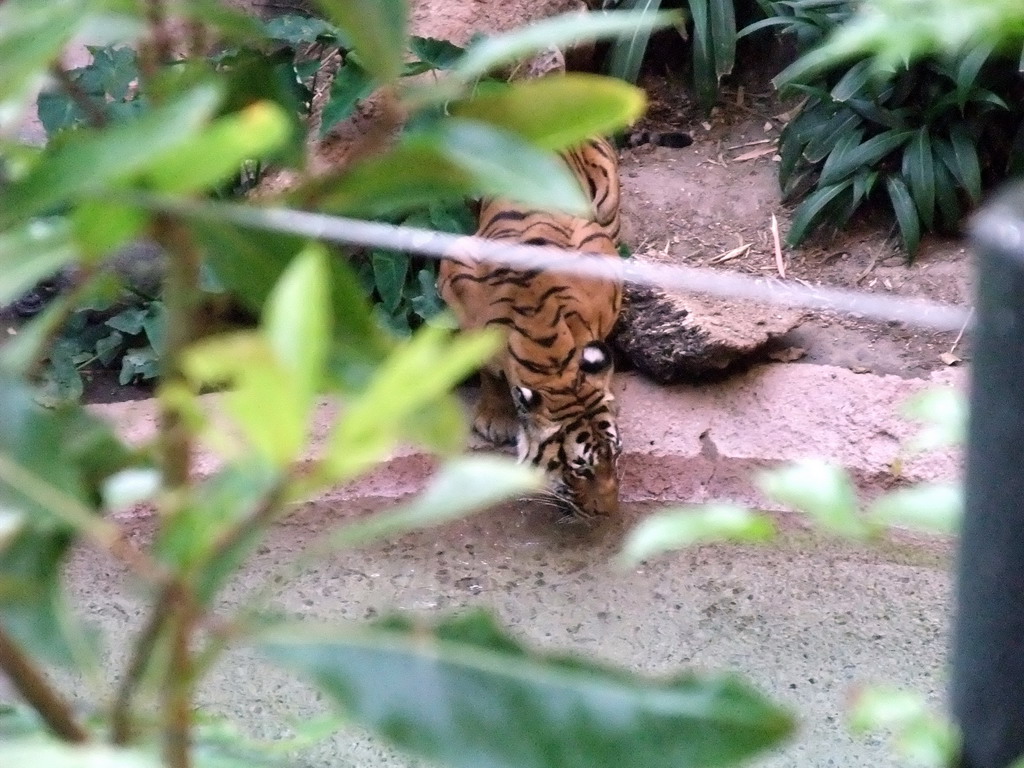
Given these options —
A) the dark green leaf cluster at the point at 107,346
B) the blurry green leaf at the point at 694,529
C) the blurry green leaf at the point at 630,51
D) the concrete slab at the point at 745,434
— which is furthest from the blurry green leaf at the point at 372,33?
the blurry green leaf at the point at 630,51

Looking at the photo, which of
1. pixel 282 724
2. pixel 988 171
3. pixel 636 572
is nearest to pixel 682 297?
pixel 636 572

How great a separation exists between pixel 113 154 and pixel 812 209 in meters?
2.77

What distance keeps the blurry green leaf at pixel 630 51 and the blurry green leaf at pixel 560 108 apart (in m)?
3.12

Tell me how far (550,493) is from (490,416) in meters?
0.33

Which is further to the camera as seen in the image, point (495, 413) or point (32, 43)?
point (495, 413)

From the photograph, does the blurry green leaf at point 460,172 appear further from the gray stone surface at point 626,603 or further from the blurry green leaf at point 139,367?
the blurry green leaf at point 139,367

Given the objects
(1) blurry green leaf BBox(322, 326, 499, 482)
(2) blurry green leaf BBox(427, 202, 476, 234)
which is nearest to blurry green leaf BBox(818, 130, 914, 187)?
(2) blurry green leaf BBox(427, 202, 476, 234)

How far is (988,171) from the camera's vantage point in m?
2.93

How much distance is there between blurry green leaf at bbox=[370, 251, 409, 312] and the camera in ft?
8.61

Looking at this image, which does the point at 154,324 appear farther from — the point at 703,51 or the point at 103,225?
the point at 103,225

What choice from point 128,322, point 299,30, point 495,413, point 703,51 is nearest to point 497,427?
point 495,413

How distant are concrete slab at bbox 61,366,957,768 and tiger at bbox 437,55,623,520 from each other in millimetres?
128

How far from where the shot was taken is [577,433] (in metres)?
2.27

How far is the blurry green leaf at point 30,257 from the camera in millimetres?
395
